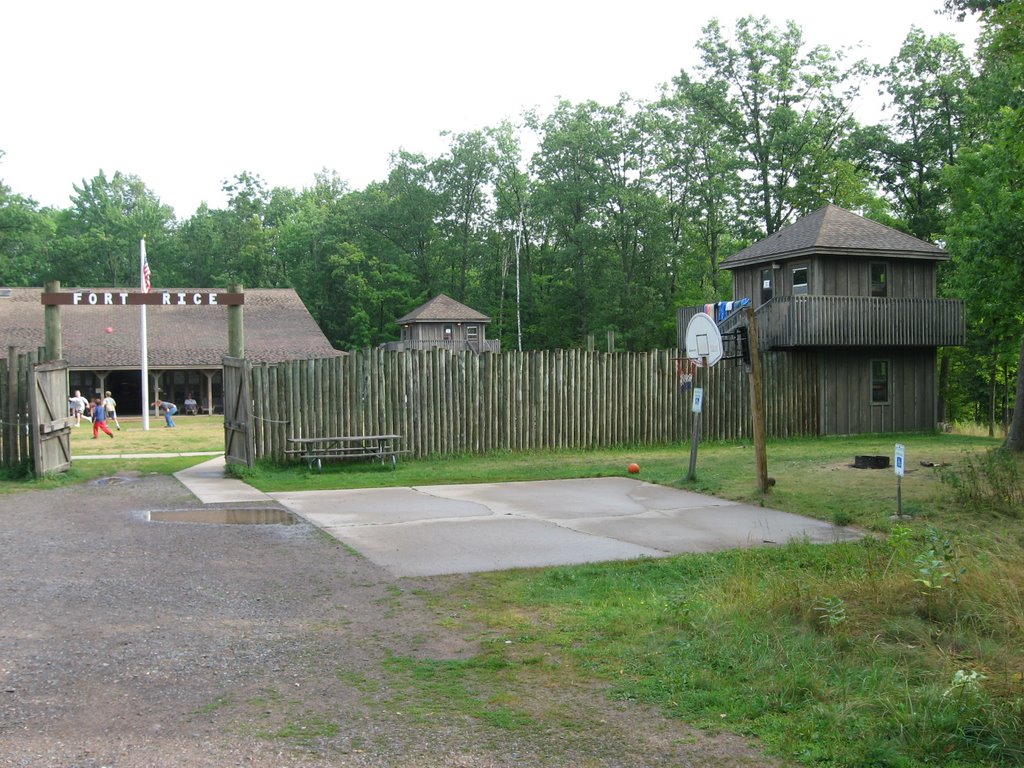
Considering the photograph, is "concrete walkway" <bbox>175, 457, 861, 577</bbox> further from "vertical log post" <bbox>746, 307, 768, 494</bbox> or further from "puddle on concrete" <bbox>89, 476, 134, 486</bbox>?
"puddle on concrete" <bbox>89, 476, 134, 486</bbox>

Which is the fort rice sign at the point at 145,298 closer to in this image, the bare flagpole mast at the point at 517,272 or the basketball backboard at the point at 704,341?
the basketball backboard at the point at 704,341

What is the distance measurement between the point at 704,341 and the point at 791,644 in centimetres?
1004

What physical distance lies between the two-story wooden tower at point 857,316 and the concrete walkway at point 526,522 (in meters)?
13.4

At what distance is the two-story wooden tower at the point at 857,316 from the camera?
28375mm

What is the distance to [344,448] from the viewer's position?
19734mm

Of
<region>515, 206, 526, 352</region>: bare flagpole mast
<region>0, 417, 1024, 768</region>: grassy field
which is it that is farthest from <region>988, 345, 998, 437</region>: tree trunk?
<region>0, 417, 1024, 768</region>: grassy field

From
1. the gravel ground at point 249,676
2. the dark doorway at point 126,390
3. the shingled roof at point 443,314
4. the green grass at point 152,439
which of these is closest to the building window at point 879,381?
the green grass at point 152,439

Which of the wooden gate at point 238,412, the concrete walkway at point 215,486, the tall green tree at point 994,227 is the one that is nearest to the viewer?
the concrete walkway at point 215,486

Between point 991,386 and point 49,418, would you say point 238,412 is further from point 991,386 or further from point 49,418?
point 991,386

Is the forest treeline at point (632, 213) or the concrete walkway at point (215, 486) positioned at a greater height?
the forest treeline at point (632, 213)

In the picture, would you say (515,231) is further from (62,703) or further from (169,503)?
(62,703)

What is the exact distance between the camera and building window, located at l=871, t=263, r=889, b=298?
30.5 meters

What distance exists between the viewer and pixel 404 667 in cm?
626

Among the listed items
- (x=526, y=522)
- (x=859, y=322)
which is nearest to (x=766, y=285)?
(x=859, y=322)
